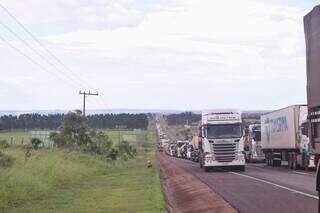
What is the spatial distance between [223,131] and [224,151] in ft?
3.84

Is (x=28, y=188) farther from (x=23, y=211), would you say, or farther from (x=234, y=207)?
(x=234, y=207)

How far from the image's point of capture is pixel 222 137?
127 feet

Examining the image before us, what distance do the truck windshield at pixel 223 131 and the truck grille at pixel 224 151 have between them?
52cm

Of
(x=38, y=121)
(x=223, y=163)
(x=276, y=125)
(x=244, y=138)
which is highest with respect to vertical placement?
(x=38, y=121)

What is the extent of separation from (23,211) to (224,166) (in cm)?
2393

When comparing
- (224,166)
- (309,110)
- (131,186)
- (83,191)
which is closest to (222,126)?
(224,166)

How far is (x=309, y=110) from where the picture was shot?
13.4m

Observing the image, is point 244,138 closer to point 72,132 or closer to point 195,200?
point 72,132

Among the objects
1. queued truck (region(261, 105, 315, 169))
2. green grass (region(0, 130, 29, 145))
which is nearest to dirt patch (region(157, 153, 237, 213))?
queued truck (region(261, 105, 315, 169))

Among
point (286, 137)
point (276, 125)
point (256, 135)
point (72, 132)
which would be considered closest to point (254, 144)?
point (256, 135)

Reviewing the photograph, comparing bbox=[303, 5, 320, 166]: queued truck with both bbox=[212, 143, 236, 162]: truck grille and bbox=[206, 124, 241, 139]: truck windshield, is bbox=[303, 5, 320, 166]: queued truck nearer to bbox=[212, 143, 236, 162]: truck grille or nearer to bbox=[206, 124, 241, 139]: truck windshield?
bbox=[206, 124, 241, 139]: truck windshield

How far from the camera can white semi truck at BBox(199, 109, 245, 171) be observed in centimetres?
3841

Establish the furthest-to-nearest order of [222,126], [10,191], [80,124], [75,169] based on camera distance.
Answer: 1. [80,124]
2. [222,126]
3. [75,169]
4. [10,191]

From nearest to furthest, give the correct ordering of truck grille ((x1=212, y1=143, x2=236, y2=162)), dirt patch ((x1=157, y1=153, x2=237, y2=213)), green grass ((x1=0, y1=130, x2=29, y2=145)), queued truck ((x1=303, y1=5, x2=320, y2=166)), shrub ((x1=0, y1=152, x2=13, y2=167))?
queued truck ((x1=303, y1=5, x2=320, y2=166)), dirt patch ((x1=157, y1=153, x2=237, y2=213)), shrub ((x1=0, y1=152, x2=13, y2=167)), truck grille ((x1=212, y1=143, x2=236, y2=162)), green grass ((x1=0, y1=130, x2=29, y2=145))
